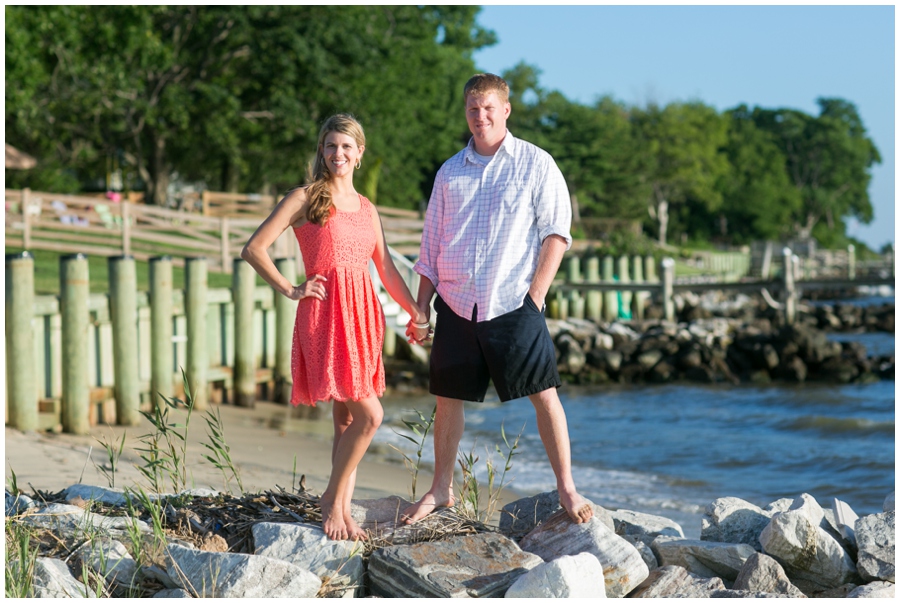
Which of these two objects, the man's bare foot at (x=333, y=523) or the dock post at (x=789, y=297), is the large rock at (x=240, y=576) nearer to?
the man's bare foot at (x=333, y=523)

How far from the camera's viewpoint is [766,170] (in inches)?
3469

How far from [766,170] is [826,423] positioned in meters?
79.9

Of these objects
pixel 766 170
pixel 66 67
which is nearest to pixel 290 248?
pixel 66 67

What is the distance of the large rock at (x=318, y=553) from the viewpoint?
4016mm

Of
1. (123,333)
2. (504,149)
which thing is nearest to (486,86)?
(504,149)

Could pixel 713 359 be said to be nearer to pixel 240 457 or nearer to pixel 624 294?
pixel 624 294

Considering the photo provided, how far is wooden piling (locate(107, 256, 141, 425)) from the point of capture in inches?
347

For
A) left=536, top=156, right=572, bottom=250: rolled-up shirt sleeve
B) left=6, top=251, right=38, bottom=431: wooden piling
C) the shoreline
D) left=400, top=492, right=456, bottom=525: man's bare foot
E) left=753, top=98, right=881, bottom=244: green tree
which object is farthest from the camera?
left=753, top=98, right=881, bottom=244: green tree

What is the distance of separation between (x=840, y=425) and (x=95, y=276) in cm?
1102

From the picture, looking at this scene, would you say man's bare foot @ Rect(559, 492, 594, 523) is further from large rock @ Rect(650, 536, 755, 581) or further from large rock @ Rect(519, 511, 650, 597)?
large rock @ Rect(650, 536, 755, 581)

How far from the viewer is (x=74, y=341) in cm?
833

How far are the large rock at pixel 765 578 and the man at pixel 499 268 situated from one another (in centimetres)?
66

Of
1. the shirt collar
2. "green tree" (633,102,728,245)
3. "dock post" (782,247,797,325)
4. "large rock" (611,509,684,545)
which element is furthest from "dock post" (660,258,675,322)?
"green tree" (633,102,728,245)

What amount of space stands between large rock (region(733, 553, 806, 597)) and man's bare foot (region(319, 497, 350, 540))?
63.4 inches
